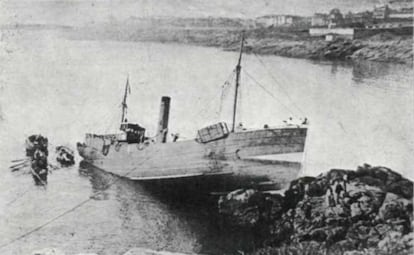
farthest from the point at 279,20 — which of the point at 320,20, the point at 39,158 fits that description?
the point at 39,158

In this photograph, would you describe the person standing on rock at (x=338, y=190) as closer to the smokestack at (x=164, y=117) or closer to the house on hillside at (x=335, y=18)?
the house on hillside at (x=335, y=18)

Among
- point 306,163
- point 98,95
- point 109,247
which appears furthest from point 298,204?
point 98,95

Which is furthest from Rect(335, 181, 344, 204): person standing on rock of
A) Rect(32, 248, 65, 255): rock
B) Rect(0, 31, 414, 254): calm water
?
Rect(32, 248, 65, 255): rock

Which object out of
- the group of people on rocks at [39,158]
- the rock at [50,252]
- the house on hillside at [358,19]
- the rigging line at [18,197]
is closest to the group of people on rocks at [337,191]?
the house on hillside at [358,19]

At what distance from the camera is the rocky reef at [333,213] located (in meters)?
3.64

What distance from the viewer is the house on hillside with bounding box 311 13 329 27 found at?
3.87m

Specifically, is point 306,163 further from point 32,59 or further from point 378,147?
point 32,59

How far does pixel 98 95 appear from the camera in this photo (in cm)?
Answer: 445

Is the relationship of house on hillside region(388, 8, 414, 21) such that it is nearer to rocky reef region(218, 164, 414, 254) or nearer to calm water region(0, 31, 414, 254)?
calm water region(0, 31, 414, 254)

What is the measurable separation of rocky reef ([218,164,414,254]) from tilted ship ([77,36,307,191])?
13cm

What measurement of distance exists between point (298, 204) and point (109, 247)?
1.26 m

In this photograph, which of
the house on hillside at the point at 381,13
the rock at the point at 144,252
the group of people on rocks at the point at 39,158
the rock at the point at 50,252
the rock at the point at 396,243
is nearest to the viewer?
the rock at the point at 396,243

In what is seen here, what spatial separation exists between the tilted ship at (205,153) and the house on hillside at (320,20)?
0.51 m

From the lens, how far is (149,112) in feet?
→ 14.1
